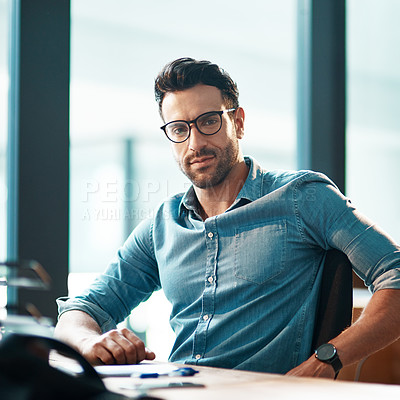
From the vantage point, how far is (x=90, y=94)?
2.16 m

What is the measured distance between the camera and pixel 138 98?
2.33 m

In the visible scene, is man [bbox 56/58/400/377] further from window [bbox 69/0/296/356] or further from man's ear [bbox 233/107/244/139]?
window [bbox 69/0/296/356]

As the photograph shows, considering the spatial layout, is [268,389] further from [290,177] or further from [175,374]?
[290,177]

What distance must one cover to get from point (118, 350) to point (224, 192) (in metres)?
0.69

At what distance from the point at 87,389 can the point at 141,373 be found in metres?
0.43

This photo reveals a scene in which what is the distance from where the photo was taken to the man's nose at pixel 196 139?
165 cm

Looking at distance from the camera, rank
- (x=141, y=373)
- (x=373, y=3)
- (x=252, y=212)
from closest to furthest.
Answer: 1. (x=141, y=373)
2. (x=252, y=212)
3. (x=373, y=3)

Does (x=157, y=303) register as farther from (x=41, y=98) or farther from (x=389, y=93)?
(x=389, y=93)

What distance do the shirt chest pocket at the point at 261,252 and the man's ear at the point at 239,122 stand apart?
0.43 m

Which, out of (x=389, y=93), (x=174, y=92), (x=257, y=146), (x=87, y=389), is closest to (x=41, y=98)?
(x=174, y=92)

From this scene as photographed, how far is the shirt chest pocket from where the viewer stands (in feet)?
4.78

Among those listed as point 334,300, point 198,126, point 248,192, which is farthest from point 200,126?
point 334,300

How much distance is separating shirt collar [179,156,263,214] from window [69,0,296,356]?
57 centimetres

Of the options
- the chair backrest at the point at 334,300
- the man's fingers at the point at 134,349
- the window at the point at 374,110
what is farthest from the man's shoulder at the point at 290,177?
the window at the point at 374,110
